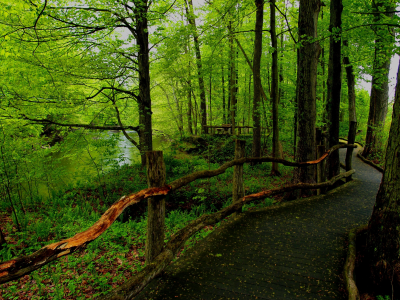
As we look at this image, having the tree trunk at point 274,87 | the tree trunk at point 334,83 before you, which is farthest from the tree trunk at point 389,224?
the tree trunk at point 274,87

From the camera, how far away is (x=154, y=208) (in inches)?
110

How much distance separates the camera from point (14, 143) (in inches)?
233

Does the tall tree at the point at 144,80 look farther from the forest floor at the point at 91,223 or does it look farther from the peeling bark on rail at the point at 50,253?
the peeling bark on rail at the point at 50,253

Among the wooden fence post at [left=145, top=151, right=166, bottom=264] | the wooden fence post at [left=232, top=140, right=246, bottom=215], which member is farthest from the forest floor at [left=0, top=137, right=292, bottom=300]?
the wooden fence post at [left=232, top=140, right=246, bottom=215]

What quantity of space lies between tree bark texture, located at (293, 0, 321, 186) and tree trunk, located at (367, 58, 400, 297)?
3.42 metres

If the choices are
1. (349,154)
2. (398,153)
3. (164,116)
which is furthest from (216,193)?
(164,116)

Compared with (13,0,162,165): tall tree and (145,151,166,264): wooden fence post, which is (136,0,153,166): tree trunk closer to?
(13,0,162,165): tall tree

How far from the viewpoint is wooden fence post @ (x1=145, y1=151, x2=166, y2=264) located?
2750 mm

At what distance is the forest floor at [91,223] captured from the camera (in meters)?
3.22

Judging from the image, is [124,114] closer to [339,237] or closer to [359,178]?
[339,237]

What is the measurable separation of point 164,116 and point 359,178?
47.7ft

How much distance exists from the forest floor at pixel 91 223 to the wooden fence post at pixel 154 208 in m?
1.08

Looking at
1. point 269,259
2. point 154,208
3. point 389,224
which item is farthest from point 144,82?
point 389,224

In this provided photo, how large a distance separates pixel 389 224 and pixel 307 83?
171 inches
